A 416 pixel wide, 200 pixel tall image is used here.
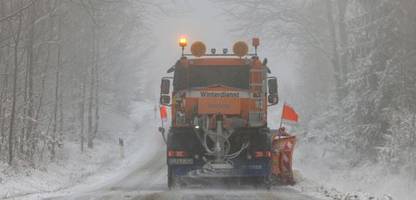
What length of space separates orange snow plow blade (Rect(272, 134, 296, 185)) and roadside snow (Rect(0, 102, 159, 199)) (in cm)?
466

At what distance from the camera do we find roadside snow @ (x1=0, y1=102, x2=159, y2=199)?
15.0m

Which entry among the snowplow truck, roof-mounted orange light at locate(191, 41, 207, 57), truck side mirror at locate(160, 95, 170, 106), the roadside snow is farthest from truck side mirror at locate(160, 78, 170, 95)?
the roadside snow

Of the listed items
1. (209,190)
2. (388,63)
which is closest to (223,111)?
(209,190)

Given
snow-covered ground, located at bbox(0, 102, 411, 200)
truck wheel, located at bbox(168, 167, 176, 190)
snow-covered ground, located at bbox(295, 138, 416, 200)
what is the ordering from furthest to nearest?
truck wheel, located at bbox(168, 167, 176, 190), snow-covered ground, located at bbox(295, 138, 416, 200), snow-covered ground, located at bbox(0, 102, 411, 200)

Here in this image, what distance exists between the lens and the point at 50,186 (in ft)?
51.8

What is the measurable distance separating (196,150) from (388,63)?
7.50 m

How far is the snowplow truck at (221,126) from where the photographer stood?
13.6 m

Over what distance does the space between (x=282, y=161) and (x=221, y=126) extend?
2318mm

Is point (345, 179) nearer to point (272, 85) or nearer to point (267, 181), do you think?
point (267, 181)

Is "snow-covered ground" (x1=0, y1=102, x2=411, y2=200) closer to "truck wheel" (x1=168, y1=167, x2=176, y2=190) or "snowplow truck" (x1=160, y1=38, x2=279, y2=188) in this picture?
"truck wheel" (x1=168, y1=167, x2=176, y2=190)

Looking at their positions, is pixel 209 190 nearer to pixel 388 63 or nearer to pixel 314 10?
pixel 388 63

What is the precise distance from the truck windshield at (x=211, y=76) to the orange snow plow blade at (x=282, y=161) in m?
1.76

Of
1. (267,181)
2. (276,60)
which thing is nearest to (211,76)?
(267,181)

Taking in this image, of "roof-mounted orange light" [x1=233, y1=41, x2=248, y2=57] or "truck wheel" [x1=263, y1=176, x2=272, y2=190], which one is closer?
"truck wheel" [x1=263, y1=176, x2=272, y2=190]
